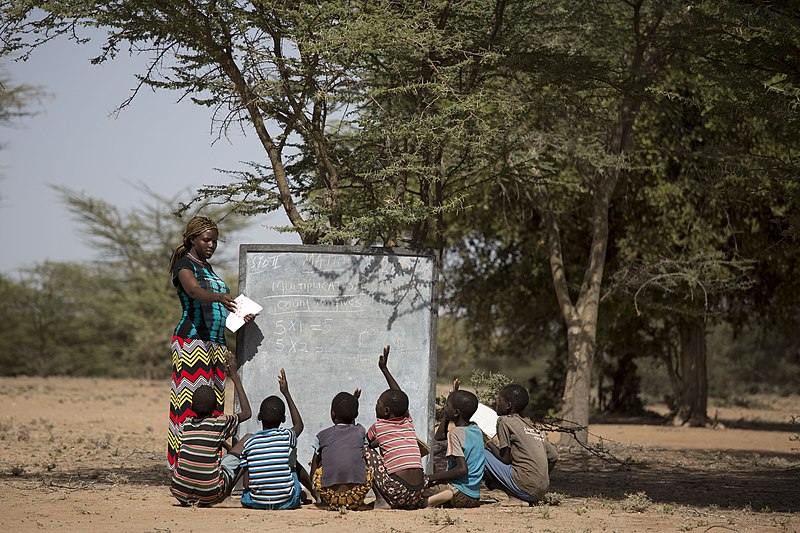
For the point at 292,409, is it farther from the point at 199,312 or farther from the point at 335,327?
the point at 199,312

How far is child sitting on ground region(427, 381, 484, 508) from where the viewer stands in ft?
26.1

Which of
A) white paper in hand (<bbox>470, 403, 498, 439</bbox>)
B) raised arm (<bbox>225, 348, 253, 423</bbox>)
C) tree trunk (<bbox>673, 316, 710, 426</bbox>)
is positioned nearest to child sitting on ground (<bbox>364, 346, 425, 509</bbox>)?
raised arm (<bbox>225, 348, 253, 423</bbox>)

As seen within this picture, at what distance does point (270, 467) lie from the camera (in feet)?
25.6

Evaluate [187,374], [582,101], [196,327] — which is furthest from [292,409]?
[582,101]

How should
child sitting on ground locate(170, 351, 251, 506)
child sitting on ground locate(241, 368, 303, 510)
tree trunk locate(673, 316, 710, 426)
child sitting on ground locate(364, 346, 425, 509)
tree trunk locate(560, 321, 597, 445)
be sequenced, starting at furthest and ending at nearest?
tree trunk locate(673, 316, 710, 426) → tree trunk locate(560, 321, 597, 445) → child sitting on ground locate(364, 346, 425, 509) → child sitting on ground locate(241, 368, 303, 510) → child sitting on ground locate(170, 351, 251, 506)

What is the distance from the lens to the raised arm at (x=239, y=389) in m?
8.23

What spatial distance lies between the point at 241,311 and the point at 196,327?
37cm

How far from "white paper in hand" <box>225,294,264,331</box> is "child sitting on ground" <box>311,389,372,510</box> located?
37.7 inches

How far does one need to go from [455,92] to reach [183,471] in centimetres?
426

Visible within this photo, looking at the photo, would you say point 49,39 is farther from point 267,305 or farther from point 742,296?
point 742,296

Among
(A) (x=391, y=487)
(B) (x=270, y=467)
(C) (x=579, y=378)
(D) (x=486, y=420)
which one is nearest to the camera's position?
(B) (x=270, y=467)

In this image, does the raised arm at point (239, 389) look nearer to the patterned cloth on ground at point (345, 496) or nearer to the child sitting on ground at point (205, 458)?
the child sitting on ground at point (205, 458)

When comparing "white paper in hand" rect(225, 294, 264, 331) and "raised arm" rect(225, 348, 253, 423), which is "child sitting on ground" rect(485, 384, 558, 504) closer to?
"raised arm" rect(225, 348, 253, 423)

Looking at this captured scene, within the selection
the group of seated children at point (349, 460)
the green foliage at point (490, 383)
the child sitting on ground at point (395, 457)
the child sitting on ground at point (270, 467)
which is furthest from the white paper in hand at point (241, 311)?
the green foliage at point (490, 383)
